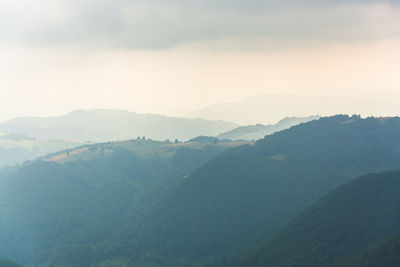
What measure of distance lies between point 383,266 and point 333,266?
82.3 ft

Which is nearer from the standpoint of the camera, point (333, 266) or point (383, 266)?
point (383, 266)

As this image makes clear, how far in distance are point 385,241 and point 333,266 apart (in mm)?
23165

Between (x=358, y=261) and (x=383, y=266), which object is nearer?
(x=383, y=266)

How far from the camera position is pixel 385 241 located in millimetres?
185500

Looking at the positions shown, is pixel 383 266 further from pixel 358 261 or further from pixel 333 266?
pixel 333 266

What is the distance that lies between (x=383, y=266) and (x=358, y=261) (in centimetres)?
1332

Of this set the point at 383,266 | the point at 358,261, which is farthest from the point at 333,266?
the point at 383,266

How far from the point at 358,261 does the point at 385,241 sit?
14170 millimetres

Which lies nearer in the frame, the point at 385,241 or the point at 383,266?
the point at 383,266

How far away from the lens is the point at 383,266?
17025 cm

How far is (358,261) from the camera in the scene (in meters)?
182

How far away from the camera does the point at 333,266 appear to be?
7530 inches

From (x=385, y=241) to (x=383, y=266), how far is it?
17.6m
